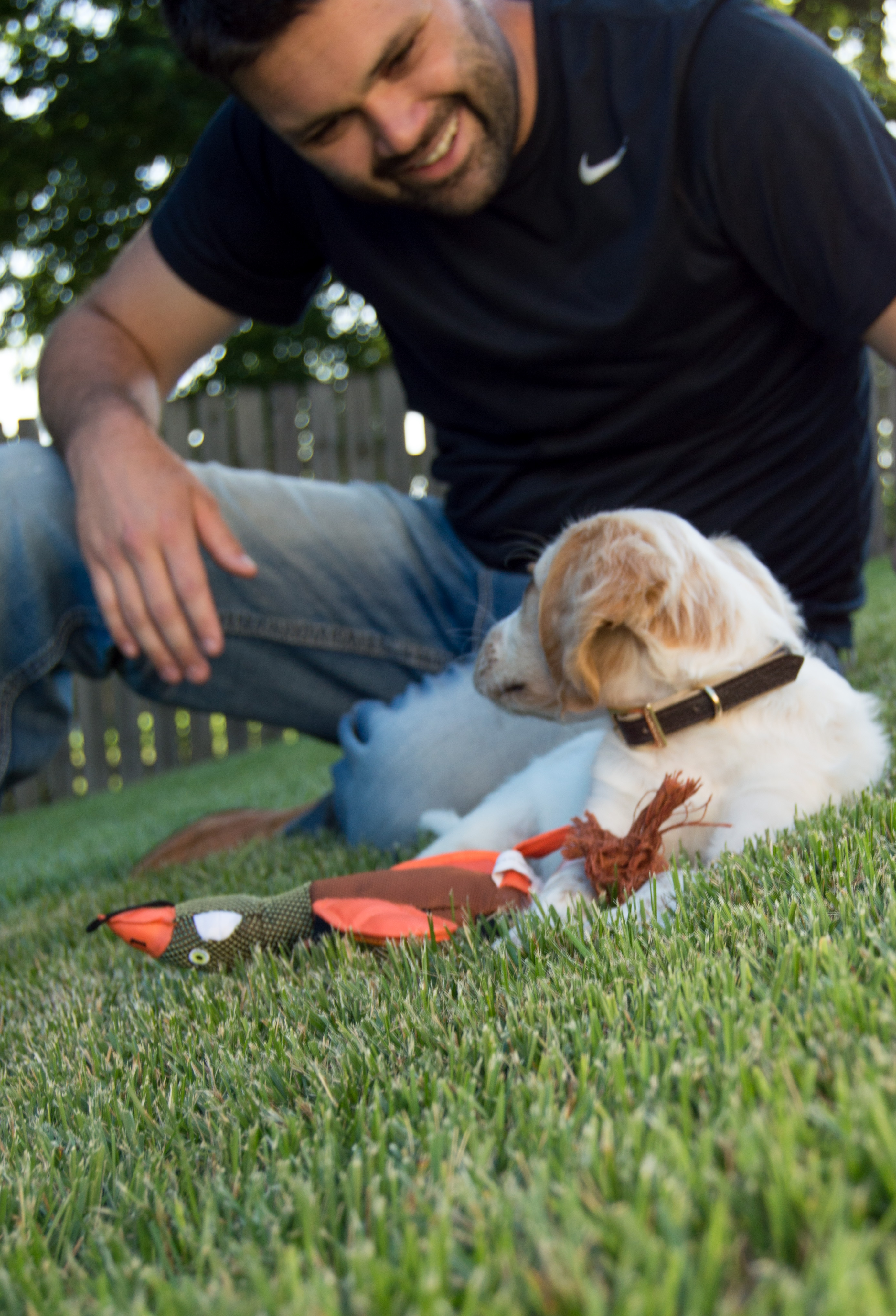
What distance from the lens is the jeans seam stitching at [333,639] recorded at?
3361mm

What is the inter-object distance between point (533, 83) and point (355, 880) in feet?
7.83

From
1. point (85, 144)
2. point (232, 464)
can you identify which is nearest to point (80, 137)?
point (85, 144)

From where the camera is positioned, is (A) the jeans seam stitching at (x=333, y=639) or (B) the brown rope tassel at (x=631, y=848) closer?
(B) the brown rope tassel at (x=631, y=848)

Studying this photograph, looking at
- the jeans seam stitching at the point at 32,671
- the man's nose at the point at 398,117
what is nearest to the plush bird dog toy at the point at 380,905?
the jeans seam stitching at the point at 32,671

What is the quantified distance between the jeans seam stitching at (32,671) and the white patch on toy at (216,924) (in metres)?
1.40

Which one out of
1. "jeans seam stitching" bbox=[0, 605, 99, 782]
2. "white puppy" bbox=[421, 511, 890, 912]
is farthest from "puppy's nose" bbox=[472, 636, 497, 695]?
"jeans seam stitching" bbox=[0, 605, 99, 782]

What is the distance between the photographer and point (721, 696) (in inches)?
79.8

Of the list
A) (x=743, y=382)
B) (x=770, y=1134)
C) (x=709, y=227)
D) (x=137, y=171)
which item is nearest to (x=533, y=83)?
(x=709, y=227)

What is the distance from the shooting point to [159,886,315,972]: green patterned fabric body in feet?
5.67

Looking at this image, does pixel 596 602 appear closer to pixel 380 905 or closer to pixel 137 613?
pixel 380 905

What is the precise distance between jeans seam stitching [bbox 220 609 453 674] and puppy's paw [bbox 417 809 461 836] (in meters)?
0.68

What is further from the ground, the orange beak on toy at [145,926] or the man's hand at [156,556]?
the man's hand at [156,556]

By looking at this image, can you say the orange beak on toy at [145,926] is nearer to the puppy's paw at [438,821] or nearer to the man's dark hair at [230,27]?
the puppy's paw at [438,821]

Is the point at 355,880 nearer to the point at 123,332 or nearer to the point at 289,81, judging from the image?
the point at 289,81
